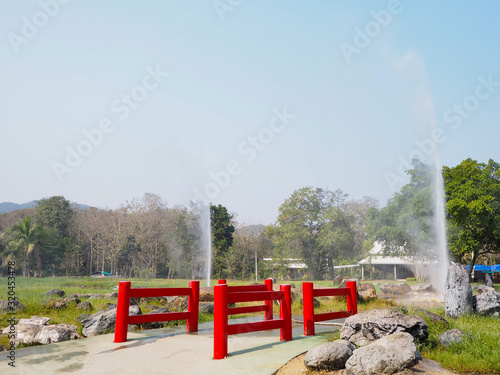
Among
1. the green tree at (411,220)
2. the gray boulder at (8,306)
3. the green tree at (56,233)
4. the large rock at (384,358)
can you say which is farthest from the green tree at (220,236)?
the large rock at (384,358)

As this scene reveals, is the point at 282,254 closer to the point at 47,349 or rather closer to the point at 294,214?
the point at 294,214

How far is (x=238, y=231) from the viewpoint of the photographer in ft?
185

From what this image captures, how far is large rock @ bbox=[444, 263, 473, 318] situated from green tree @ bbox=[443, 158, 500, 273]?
2102cm

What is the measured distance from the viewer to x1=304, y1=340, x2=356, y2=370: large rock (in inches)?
204

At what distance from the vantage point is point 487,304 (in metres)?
9.75

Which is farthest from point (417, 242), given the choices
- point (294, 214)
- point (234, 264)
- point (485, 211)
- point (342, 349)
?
point (342, 349)

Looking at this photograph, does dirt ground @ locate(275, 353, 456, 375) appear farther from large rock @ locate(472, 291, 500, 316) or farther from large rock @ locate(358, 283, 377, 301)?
large rock @ locate(358, 283, 377, 301)

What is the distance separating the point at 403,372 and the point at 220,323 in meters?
2.53

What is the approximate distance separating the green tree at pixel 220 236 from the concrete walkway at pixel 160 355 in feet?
142

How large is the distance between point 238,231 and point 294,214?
13.0 metres

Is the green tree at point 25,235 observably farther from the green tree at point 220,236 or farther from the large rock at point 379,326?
the large rock at point 379,326

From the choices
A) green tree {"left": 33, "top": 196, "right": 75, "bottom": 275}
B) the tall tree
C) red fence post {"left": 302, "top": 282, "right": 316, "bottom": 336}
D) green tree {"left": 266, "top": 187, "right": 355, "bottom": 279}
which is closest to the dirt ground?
red fence post {"left": 302, "top": 282, "right": 316, "bottom": 336}

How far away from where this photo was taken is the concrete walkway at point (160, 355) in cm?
548

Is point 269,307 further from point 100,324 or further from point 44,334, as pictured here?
point 44,334
